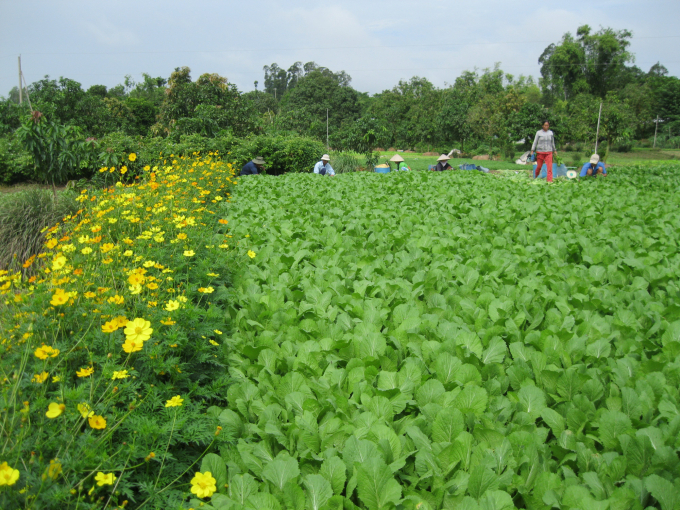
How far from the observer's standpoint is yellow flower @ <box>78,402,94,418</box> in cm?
139

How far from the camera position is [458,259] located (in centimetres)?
348

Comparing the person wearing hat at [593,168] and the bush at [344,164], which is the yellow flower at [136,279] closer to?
the person wearing hat at [593,168]

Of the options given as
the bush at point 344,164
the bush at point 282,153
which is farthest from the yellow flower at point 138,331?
the bush at point 344,164

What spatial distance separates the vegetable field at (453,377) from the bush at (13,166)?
71.1 ft

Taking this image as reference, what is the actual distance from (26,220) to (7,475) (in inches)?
293

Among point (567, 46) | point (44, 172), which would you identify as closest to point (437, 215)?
point (44, 172)

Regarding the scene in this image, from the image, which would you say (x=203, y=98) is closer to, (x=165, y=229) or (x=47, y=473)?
(x=165, y=229)

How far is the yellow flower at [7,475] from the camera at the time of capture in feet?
3.54

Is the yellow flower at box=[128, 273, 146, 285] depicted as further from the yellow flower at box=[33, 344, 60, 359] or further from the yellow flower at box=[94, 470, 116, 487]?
the yellow flower at box=[94, 470, 116, 487]

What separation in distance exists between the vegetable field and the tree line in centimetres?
1451

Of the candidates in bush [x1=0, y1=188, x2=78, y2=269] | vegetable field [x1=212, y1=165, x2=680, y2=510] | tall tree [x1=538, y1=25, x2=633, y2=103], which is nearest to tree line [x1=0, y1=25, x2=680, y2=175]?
tall tree [x1=538, y1=25, x2=633, y2=103]

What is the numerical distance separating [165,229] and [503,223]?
3.19 metres

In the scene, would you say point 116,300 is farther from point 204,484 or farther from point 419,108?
point 419,108

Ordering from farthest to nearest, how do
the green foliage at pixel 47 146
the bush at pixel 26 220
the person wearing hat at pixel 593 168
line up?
the person wearing hat at pixel 593 168 < the green foliage at pixel 47 146 < the bush at pixel 26 220
